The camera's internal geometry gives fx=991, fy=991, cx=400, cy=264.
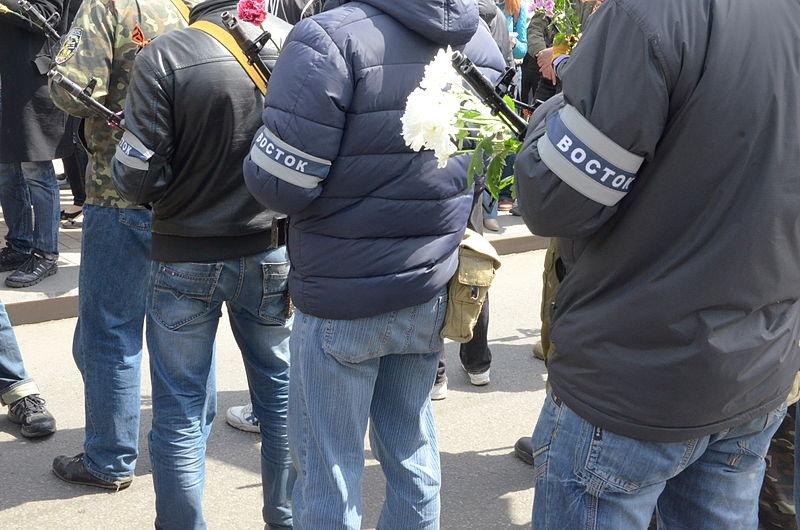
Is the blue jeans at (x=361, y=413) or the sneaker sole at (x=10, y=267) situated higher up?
the blue jeans at (x=361, y=413)

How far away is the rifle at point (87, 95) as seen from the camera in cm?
318

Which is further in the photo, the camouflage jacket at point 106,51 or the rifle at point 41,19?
the rifle at point 41,19

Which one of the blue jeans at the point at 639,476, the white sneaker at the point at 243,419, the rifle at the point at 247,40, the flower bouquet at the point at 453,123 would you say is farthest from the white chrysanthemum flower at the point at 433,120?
the white sneaker at the point at 243,419

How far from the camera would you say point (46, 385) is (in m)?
4.83

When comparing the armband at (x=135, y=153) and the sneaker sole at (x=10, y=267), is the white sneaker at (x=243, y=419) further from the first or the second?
the sneaker sole at (x=10, y=267)

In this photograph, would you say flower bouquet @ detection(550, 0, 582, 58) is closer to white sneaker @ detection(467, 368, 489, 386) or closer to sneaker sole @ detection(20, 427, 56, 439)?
white sneaker @ detection(467, 368, 489, 386)

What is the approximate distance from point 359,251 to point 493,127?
23.7 inches

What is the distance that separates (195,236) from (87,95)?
2.07ft

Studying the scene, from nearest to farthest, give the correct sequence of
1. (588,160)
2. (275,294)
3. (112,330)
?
1. (588,160)
2. (275,294)
3. (112,330)

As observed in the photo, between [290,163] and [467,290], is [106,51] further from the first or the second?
[467,290]

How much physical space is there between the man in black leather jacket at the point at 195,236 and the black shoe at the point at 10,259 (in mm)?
3449

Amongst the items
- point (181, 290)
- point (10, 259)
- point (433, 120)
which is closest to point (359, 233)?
point (433, 120)

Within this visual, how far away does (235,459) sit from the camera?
4.18m

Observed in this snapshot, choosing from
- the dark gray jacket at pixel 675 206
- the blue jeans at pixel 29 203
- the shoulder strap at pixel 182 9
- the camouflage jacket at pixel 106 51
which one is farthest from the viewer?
the blue jeans at pixel 29 203
